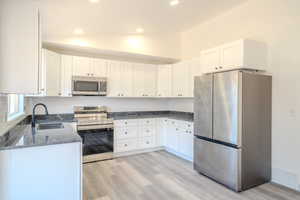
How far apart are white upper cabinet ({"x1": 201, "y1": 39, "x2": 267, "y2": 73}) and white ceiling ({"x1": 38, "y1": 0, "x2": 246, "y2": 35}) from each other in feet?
3.01

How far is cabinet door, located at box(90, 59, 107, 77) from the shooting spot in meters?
4.27

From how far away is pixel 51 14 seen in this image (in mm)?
2953

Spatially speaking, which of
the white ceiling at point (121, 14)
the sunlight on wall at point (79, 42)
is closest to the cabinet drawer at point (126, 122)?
the sunlight on wall at point (79, 42)

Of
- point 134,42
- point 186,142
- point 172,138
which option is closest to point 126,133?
point 172,138

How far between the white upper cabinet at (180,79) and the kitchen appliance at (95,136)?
176 cm

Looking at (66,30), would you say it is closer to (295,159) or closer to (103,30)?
(103,30)

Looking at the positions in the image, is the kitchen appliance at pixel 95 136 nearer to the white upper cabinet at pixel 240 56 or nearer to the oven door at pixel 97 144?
the oven door at pixel 97 144

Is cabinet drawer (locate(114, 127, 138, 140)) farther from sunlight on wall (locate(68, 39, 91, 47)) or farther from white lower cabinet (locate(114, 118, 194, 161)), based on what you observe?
sunlight on wall (locate(68, 39, 91, 47))

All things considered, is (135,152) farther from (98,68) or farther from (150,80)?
(98,68)

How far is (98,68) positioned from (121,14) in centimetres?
146

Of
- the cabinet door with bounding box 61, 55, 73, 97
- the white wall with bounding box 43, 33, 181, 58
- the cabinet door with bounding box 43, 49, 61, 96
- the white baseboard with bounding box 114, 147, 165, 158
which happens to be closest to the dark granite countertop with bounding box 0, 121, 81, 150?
the cabinet door with bounding box 43, 49, 61, 96

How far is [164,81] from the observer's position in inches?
194

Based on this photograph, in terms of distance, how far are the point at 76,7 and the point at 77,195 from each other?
2.59 m

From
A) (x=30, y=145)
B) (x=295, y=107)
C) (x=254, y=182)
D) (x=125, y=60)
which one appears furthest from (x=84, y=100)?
(x=295, y=107)
